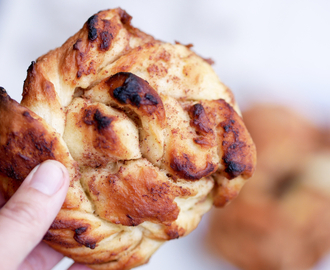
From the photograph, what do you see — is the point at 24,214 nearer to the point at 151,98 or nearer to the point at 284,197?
the point at 151,98

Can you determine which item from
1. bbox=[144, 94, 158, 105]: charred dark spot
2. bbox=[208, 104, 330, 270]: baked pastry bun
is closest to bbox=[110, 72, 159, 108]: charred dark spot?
bbox=[144, 94, 158, 105]: charred dark spot

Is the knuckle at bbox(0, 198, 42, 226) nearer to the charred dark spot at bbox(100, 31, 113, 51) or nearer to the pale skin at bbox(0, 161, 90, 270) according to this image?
the pale skin at bbox(0, 161, 90, 270)

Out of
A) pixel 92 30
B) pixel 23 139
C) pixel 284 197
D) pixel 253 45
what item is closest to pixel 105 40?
pixel 92 30

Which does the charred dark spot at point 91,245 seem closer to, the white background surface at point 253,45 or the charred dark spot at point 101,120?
the charred dark spot at point 101,120

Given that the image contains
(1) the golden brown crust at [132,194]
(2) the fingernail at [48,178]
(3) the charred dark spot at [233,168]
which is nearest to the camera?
(2) the fingernail at [48,178]

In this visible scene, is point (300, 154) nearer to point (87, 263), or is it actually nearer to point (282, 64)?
point (282, 64)

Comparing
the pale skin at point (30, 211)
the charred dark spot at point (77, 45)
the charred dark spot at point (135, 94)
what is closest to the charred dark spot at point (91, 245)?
the pale skin at point (30, 211)
